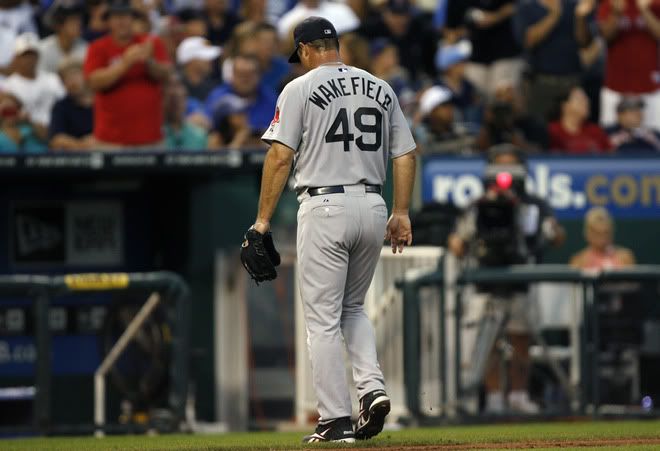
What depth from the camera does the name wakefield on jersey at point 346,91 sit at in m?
7.01

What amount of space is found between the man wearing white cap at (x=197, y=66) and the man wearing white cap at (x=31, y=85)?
Result: 5.10 feet

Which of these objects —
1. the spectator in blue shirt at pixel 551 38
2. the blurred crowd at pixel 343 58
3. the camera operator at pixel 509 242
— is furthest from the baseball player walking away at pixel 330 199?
the spectator in blue shirt at pixel 551 38

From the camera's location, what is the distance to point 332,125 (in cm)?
704

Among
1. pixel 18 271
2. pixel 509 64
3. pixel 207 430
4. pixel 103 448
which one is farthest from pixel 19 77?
pixel 103 448

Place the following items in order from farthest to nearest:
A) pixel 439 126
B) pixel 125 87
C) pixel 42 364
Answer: pixel 439 126
pixel 125 87
pixel 42 364

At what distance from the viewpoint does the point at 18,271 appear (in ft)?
40.2

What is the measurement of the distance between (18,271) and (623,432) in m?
5.71

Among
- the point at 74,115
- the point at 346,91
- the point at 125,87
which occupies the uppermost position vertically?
the point at 125,87

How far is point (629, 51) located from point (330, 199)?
336 inches

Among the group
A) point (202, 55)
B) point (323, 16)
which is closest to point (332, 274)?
point (202, 55)

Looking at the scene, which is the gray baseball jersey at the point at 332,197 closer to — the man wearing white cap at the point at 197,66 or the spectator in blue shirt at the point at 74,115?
the spectator in blue shirt at the point at 74,115

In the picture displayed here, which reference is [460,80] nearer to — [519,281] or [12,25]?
[12,25]

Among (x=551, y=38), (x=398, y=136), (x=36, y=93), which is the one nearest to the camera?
(x=398, y=136)

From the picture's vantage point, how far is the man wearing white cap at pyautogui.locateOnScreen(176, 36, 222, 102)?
1476cm
